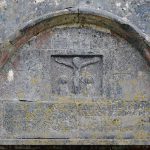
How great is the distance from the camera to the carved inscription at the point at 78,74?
440cm

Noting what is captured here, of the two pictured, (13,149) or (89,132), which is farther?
(13,149)

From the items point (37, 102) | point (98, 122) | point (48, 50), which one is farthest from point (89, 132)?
point (48, 50)

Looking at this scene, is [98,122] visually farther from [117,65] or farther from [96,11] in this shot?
[96,11]

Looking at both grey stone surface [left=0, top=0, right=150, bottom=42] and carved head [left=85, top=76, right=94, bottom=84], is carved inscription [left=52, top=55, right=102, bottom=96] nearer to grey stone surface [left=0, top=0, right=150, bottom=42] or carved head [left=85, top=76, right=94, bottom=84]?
carved head [left=85, top=76, right=94, bottom=84]

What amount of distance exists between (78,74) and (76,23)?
1.48 feet

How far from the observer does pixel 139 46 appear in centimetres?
442

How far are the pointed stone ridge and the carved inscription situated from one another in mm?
287

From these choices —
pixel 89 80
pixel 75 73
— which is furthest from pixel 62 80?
pixel 89 80

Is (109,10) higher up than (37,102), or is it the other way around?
(109,10)

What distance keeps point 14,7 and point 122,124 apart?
138cm

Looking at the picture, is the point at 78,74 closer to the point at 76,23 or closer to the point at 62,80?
the point at 62,80

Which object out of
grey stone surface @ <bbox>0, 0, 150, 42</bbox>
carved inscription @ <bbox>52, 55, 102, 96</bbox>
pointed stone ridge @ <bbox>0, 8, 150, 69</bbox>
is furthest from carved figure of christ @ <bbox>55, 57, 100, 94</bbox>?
grey stone surface @ <bbox>0, 0, 150, 42</bbox>

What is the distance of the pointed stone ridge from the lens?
4.36 m

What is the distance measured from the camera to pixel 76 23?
4469 mm
